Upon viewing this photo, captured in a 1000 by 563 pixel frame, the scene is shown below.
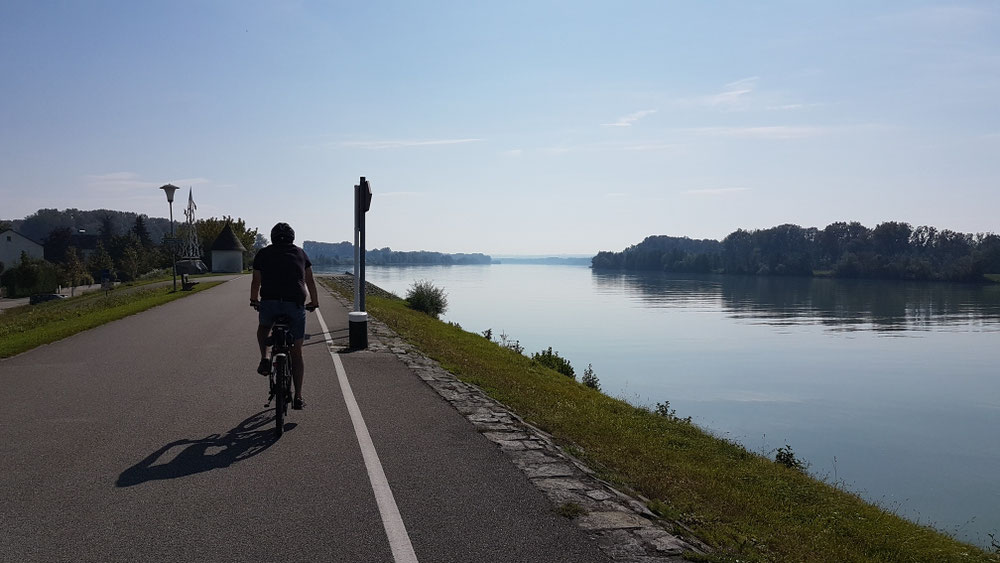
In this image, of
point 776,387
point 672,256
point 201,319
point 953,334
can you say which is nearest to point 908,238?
point 672,256

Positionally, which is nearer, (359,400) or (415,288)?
(359,400)

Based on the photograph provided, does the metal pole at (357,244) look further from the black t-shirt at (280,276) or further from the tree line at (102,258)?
the tree line at (102,258)

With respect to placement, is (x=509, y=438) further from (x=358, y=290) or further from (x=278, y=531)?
(x=358, y=290)

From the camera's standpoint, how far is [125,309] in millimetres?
20219

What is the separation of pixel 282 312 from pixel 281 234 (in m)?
0.88

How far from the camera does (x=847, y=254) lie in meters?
126

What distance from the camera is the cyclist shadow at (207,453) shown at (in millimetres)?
4980

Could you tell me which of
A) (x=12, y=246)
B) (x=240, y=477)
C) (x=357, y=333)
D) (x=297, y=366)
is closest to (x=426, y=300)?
(x=357, y=333)

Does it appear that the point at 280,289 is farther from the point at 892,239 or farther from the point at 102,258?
the point at 892,239

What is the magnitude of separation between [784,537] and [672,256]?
6662 inches

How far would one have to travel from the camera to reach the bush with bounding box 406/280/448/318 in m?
30.0

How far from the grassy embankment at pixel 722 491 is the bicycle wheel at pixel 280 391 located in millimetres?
2890

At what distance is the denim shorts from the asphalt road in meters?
1.05

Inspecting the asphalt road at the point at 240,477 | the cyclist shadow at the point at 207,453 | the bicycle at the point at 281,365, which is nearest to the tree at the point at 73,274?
the asphalt road at the point at 240,477
